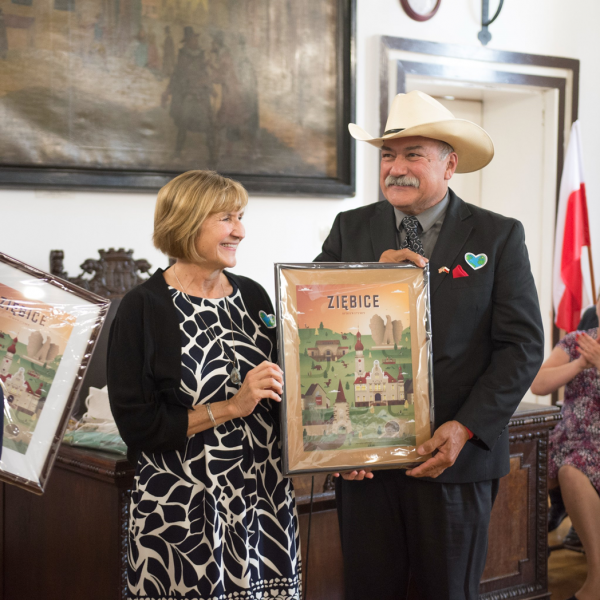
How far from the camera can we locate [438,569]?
1.84m

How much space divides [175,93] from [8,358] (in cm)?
217

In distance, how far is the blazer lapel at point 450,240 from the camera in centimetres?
189

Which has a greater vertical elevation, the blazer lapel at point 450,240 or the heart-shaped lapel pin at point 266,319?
the blazer lapel at point 450,240

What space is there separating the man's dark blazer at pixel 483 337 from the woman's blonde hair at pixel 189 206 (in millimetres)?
559

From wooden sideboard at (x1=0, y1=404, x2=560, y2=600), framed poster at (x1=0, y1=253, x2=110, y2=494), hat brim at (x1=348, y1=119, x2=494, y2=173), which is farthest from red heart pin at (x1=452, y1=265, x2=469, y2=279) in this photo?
wooden sideboard at (x1=0, y1=404, x2=560, y2=600)

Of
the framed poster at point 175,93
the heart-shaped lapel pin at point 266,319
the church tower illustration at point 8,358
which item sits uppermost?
the framed poster at point 175,93

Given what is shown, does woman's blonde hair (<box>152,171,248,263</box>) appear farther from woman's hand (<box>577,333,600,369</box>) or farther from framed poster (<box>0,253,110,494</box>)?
woman's hand (<box>577,333,600,369</box>)

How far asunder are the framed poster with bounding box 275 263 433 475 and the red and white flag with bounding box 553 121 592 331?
9.67 feet

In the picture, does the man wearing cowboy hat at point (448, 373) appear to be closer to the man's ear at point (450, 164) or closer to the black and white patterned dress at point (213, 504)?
the man's ear at point (450, 164)

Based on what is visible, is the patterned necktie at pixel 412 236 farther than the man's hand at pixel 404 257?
Yes

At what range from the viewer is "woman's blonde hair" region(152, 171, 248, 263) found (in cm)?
173

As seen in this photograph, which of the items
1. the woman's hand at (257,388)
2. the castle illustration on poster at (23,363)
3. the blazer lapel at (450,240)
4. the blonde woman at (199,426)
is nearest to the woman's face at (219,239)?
the blonde woman at (199,426)

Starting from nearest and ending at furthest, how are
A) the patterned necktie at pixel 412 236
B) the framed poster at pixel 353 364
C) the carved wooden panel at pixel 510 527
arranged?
the framed poster at pixel 353 364, the patterned necktie at pixel 412 236, the carved wooden panel at pixel 510 527

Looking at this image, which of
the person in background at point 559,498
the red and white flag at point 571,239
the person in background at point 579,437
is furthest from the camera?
the red and white flag at point 571,239
